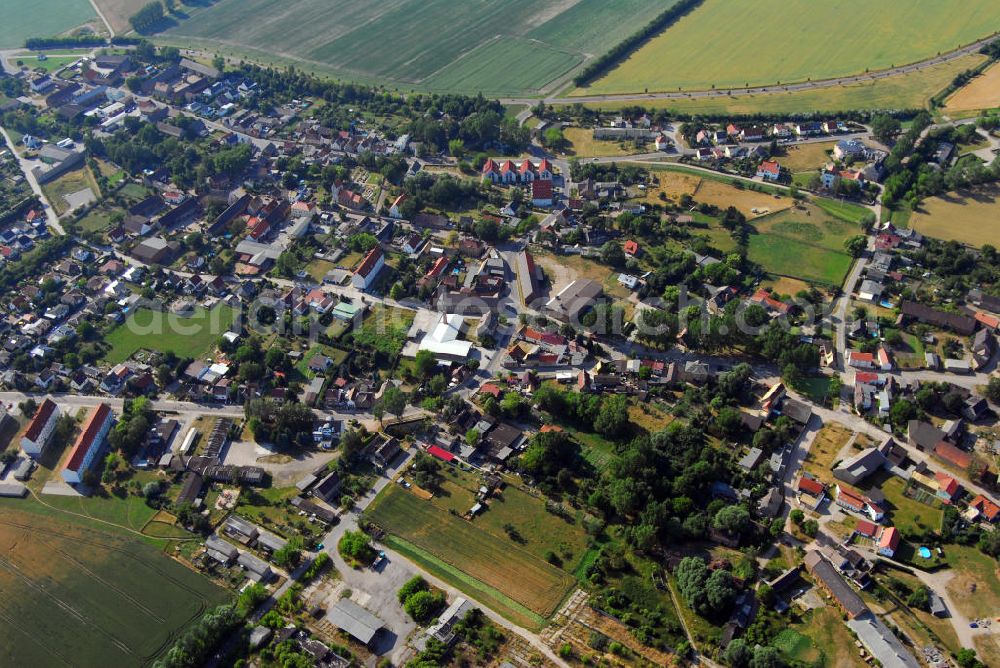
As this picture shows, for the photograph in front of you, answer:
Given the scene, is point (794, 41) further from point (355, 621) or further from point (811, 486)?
point (355, 621)

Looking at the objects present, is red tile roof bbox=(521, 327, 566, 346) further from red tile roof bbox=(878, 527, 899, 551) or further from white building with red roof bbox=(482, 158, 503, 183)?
red tile roof bbox=(878, 527, 899, 551)

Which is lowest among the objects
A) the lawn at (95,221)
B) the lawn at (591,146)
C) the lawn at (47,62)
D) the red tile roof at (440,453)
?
the red tile roof at (440,453)

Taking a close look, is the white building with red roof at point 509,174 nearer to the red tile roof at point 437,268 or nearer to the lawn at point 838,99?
the red tile roof at point 437,268

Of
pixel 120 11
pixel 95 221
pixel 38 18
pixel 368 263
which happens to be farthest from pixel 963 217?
pixel 38 18

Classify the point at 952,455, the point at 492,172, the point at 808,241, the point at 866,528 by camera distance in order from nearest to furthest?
the point at 866,528, the point at 952,455, the point at 808,241, the point at 492,172

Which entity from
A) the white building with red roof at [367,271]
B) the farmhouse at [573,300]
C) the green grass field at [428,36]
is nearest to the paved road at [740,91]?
the green grass field at [428,36]

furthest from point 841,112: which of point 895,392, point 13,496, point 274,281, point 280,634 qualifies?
point 13,496
